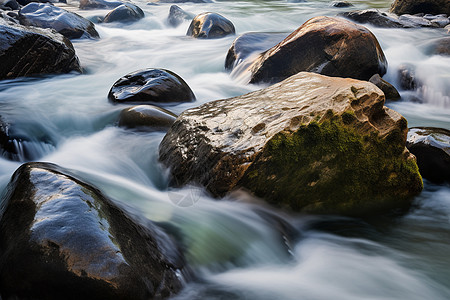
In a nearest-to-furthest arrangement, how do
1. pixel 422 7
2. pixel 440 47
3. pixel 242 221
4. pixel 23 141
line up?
pixel 242 221 → pixel 23 141 → pixel 440 47 → pixel 422 7

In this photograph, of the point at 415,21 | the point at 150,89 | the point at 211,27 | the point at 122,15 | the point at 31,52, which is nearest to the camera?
the point at 150,89

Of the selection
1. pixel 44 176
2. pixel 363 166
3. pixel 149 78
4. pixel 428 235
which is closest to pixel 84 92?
pixel 149 78

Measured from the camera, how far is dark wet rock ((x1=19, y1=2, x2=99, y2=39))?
35.3 feet

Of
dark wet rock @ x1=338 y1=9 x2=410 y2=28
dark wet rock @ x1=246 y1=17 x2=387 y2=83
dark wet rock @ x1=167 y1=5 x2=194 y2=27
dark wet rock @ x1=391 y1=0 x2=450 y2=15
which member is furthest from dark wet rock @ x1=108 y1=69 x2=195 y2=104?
dark wet rock @ x1=391 y1=0 x2=450 y2=15

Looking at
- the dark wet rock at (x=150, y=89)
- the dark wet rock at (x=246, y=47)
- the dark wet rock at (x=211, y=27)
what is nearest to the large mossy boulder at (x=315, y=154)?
the dark wet rock at (x=150, y=89)

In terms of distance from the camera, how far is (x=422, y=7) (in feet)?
46.5

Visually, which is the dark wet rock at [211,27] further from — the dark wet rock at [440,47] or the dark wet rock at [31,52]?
the dark wet rock at [440,47]

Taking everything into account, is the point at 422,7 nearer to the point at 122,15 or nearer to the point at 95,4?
the point at 122,15

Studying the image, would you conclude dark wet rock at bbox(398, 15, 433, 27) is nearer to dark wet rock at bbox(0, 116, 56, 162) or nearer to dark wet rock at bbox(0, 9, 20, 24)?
dark wet rock at bbox(0, 9, 20, 24)

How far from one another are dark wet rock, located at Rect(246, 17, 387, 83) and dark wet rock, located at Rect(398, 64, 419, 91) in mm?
727

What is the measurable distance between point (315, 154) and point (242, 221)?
854 millimetres

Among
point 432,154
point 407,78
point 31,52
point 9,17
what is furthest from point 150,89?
point 9,17

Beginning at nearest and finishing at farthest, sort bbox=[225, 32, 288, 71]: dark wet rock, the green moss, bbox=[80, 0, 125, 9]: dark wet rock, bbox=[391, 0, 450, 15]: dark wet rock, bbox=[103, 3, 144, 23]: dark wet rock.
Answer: the green moss → bbox=[225, 32, 288, 71]: dark wet rock → bbox=[391, 0, 450, 15]: dark wet rock → bbox=[103, 3, 144, 23]: dark wet rock → bbox=[80, 0, 125, 9]: dark wet rock

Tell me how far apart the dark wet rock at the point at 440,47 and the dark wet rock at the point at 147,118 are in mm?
6402
